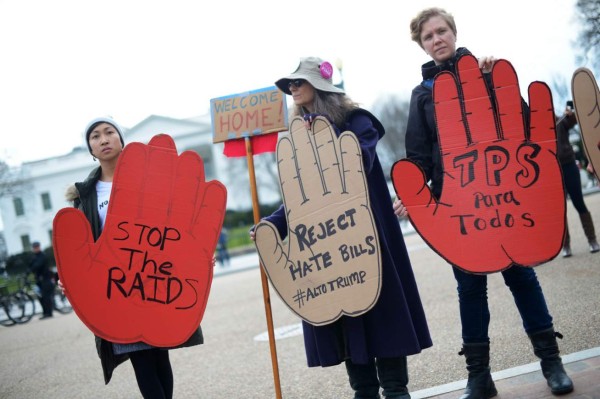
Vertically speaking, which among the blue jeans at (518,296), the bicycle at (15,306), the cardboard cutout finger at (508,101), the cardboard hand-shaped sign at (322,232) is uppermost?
the cardboard cutout finger at (508,101)

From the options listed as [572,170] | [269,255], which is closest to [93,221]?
[269,255]

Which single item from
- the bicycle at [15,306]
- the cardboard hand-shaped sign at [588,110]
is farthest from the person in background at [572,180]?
the bicycle at [15,306]

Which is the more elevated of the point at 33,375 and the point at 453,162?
the point at 453,162

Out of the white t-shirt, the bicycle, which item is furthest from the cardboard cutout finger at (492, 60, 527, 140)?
the bicycle

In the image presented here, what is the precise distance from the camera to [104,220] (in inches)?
127

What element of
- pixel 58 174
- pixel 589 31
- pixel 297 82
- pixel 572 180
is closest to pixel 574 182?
pixel 572 180

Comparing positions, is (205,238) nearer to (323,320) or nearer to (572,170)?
(323,320)

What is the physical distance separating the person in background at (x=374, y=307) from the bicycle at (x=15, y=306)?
492 inches

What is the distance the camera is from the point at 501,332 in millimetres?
4695

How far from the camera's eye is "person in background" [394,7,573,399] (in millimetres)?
3088

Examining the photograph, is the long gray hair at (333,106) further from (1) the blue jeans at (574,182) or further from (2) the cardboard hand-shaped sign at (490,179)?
(1) the blue jeans at (574,182)

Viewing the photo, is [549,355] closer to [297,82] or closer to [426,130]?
[426,130]

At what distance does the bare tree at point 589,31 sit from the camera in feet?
12.3

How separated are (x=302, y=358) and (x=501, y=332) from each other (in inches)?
65.1
